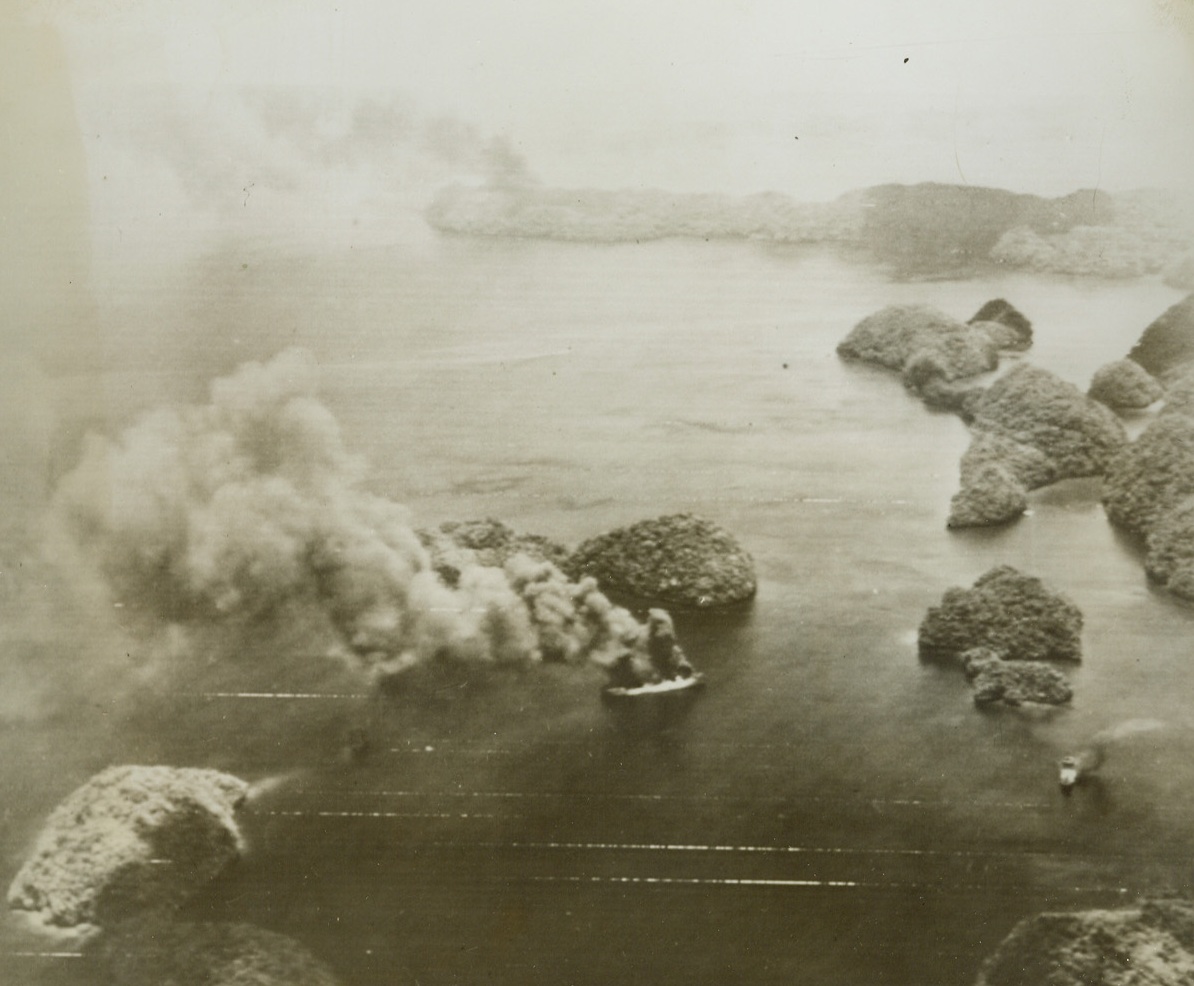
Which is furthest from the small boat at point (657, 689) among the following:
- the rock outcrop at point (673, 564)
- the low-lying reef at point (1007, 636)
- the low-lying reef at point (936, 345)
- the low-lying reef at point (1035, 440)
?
the low-lying reef at point (936, 345)

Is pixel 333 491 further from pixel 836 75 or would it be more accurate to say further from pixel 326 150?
pixel 836 75

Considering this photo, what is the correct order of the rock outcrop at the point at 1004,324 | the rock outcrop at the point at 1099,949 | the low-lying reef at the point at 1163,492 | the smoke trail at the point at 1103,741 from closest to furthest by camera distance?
the rock outcrop at the point at 1099,949 → the smoke trail at the point at 1103,741 → the low-lying reef at the point at 1163,492 → the rock outcrop at the point at 1004,324

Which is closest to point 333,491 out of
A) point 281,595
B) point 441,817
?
point 281,595

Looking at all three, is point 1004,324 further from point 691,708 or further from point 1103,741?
point 691,708

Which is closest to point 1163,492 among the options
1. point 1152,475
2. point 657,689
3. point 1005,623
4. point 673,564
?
point 1152,475

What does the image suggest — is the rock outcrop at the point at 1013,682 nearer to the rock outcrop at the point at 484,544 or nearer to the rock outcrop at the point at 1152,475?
the rock outcrop at the point at 1152,475
